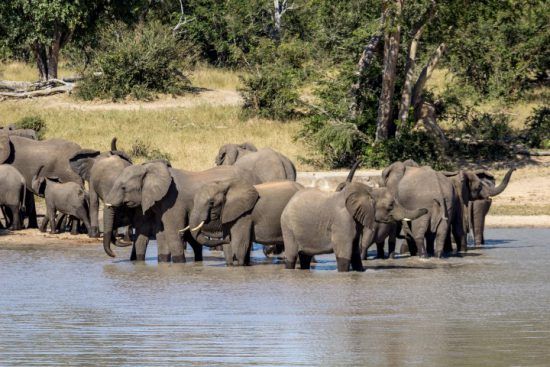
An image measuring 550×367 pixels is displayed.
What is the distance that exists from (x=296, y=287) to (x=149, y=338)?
400 cm

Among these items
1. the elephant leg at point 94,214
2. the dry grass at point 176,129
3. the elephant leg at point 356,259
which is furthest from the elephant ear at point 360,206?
the dry grass at point 176,129

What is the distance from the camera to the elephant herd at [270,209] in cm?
1716

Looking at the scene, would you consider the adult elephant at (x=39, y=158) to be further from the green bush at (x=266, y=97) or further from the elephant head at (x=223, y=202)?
the green bush at (x=266, y=97)

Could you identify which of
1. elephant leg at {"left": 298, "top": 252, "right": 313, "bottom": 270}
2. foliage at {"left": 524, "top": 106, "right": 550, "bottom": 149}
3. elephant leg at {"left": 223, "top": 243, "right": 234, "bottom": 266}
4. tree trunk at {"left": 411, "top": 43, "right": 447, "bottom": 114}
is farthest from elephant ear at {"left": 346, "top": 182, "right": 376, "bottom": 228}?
foliage at {"left": 524, "top": 106, "right": 550, "bottom": 149}

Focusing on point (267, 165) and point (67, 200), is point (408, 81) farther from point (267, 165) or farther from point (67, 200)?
point (67, 200)

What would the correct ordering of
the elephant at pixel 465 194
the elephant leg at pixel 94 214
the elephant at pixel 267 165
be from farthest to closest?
the elephant leg at pixel 94 214, the elephant at pixel 267 165, the elephant at pixel 465 194

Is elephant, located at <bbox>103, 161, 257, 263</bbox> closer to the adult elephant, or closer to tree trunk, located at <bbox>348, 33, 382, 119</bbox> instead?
the adult elephant

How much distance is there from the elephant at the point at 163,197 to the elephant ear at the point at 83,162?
4.11 meters

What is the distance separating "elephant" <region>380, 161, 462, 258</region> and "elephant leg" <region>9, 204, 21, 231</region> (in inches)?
270

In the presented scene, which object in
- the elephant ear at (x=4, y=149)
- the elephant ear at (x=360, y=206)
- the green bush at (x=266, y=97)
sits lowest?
the green bush at (x=266, y=97)

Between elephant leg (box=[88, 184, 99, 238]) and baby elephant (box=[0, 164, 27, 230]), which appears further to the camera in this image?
baby elephant (box=[0, 164, 27, 230])

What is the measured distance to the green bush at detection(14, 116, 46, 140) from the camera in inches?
1362

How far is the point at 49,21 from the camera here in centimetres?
4347

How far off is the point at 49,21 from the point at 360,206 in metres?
28.4
